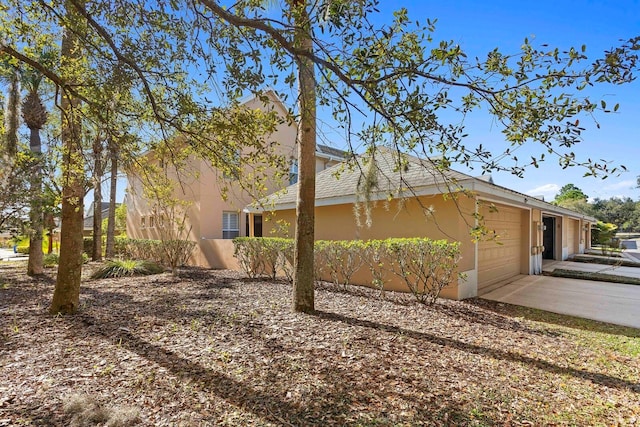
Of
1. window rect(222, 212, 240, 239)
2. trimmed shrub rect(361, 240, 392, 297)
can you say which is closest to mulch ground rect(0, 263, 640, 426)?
trimmed shrub rect(361, 240, 392, 297)

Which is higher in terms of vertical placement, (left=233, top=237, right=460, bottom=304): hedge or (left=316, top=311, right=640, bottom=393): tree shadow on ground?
(left=233, top=237, right=460, bottom=304): hedge

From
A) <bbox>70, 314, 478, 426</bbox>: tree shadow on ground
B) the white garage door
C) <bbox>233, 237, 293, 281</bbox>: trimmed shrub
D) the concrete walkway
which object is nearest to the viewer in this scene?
<bbox>70, 314, 478, 426</bbox>: tree shadow on ground

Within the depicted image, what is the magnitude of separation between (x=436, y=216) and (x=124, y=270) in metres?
10.5

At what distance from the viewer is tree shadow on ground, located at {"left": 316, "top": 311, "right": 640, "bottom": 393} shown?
391cm

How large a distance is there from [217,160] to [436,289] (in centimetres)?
521

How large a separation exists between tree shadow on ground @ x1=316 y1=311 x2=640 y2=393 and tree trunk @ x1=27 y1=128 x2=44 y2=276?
9549mm

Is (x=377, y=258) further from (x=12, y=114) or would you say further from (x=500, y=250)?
(x=12, y=114)

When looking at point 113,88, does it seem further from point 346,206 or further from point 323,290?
point 346,206

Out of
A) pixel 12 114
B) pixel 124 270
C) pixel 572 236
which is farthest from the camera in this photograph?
pixel 572 236

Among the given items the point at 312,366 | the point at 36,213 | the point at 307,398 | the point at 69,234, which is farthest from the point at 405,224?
the point at 36,213

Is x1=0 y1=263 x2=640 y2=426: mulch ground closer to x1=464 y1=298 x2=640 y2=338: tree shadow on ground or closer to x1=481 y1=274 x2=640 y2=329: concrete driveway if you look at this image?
x1=464 y1=298 x2=640 y2=338: tree shadow on ground

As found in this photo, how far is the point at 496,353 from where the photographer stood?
4621 mm

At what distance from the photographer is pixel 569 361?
4477 millimetres

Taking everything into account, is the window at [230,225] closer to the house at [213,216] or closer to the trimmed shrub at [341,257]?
the house at [213,216]
